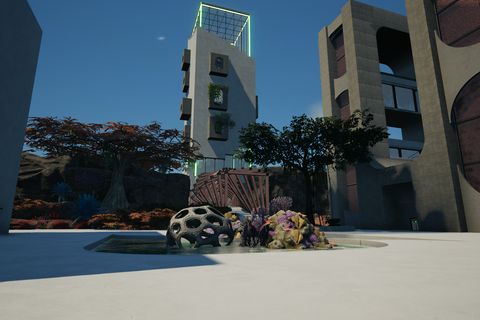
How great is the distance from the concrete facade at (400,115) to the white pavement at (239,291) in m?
16.6

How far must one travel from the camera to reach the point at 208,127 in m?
47.3

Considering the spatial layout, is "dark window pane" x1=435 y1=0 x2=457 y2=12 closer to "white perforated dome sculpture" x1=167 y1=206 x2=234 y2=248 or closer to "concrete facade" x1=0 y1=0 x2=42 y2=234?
"white perforated dome sculpture" x1=167 y1=206 x2=234 y2=248

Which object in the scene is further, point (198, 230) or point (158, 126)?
point (158, 126)

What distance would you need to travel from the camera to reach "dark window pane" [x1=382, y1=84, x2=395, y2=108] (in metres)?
27.1

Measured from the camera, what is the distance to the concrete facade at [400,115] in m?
17.7

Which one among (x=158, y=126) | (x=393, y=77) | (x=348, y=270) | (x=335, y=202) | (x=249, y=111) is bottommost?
(x=348, y=270)

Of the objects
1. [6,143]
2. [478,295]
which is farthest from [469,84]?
[6,143]

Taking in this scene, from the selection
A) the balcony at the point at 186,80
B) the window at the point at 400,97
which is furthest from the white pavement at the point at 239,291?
the balcony at the point at 186,80

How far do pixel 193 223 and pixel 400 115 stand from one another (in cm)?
2811

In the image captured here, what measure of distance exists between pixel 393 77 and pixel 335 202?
1306 cm

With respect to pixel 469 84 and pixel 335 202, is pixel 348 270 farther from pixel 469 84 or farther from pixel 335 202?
pixel 335 202

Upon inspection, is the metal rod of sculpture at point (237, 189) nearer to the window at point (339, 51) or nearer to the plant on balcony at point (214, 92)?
the window at point (339, 51)

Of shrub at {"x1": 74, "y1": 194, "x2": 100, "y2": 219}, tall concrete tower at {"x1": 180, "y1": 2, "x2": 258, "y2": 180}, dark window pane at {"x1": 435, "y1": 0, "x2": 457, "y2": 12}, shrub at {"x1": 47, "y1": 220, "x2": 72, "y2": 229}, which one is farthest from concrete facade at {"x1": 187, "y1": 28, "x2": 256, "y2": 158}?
dark window pane at {"x1": 435, "y1": 0, "x2": 457, "y2": 12}

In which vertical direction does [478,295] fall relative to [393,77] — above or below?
below
